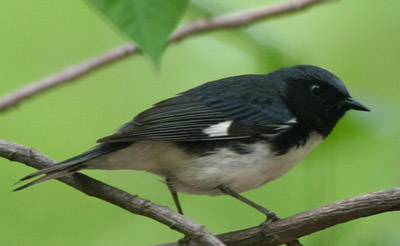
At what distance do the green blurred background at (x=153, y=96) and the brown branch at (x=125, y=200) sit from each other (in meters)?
1.17

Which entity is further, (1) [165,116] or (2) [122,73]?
(2) [122,73]

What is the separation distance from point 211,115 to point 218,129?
14 centimetres

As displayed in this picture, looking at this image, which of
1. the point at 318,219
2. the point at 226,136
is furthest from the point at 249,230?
the point at 226,136

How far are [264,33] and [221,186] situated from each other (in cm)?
116

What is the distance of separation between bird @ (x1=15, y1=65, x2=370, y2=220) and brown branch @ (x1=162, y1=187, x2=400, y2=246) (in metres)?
0.14

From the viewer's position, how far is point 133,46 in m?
3.91

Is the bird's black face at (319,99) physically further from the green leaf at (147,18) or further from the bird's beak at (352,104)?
the green leaf at (147,18)

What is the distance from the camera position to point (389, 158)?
14.5 ft

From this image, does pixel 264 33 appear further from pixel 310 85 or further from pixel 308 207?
pixel 308 207

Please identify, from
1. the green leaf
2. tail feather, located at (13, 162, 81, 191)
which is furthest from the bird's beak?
the green leaf

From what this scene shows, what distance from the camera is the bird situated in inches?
131

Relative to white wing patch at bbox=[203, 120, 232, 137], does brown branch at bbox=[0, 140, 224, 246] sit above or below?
below

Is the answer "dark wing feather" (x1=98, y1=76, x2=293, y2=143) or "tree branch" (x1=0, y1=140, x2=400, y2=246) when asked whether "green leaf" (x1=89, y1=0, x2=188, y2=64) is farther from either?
"dark wing feather" (x1=98, y1=76, x2=293, y2=143)

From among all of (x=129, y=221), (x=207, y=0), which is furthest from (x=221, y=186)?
(x=129, y=221)
